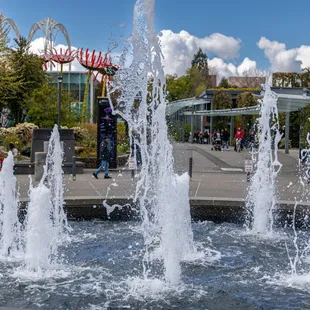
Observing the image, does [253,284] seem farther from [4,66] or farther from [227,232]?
[4,66]

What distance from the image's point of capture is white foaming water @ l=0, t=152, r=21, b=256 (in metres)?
8.52

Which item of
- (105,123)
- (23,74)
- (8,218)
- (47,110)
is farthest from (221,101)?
(8,218)

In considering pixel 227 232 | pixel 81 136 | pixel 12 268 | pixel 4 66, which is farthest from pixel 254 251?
pixel 4 66

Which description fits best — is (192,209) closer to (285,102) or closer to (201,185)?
(201,185)

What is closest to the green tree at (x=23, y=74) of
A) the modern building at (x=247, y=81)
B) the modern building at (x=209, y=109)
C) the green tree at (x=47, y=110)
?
the green tree at (x=47, y=110)

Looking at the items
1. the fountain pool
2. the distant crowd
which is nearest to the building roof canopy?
the distant crowd

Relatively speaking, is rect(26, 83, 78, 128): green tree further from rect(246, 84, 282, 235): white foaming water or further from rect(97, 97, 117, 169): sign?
rect(246, 84, 282, 235): white foaming water

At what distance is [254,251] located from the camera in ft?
28.7

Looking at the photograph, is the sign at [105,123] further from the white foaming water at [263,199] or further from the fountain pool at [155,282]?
the fountain pool at [155,282]

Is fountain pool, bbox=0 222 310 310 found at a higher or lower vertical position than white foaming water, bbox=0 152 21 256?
lower

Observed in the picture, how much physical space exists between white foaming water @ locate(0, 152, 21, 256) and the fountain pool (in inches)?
30.1

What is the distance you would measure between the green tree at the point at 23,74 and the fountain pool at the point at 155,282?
3019cm

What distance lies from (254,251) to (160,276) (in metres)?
2.33

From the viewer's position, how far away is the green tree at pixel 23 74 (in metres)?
37.9
